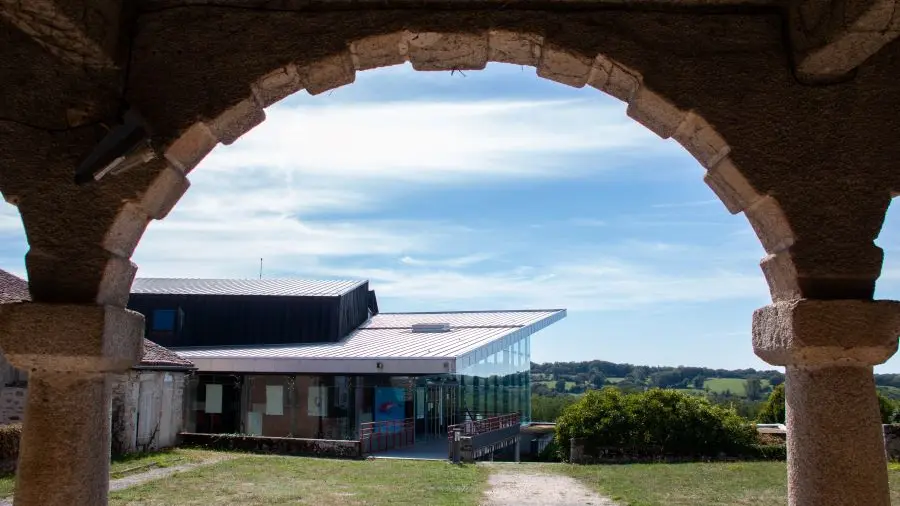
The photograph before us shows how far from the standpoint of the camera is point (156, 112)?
3555 millimetres

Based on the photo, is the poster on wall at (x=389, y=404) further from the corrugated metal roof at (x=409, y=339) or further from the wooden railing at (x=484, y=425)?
the wooden railing at (x=484, y=425)

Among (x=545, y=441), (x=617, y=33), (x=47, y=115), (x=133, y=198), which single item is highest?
(x=617, y=33)

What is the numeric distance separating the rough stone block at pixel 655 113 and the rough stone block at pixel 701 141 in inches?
1.5

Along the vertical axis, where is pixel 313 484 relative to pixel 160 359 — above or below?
below

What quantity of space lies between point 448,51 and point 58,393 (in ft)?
7.72

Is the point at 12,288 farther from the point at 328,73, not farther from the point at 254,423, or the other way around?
the point at 328,73

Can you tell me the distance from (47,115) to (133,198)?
1.81 ft

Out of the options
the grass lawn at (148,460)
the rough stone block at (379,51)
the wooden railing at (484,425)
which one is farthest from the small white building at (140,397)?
the rough stone block at (379,51)

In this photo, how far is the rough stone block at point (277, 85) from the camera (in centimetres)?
359

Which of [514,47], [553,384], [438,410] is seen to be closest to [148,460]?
[438,410]

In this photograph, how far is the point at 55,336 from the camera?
337 centimetres

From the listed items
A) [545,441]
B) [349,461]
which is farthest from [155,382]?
[545,441]

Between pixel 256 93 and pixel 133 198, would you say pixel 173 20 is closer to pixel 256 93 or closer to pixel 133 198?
pixel 256 93

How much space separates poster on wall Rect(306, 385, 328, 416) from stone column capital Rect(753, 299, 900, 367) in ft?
54.8
